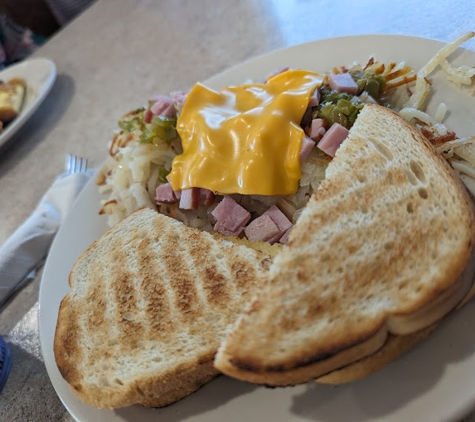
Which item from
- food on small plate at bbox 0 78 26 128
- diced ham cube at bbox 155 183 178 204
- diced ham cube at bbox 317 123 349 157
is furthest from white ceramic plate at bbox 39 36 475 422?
food on small plate at bbox 0 78 26 128

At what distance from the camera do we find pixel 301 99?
6.71 ft

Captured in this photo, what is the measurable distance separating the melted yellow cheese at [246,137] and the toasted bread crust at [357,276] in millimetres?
413

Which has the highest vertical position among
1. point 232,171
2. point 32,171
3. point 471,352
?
point 232,171

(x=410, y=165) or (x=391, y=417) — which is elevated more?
(x=410, y=165)

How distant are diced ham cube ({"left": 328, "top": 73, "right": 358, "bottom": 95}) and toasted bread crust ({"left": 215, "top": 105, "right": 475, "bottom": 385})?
2.08 feet

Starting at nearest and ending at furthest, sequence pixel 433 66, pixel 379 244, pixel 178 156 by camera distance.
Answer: pixel 379 244, pixel 433 66, pixel 178 156

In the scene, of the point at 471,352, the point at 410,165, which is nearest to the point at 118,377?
the point at 471,352

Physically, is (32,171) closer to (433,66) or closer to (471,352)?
(433,66)

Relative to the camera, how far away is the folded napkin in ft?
7.82

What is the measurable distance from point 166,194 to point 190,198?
20 cm

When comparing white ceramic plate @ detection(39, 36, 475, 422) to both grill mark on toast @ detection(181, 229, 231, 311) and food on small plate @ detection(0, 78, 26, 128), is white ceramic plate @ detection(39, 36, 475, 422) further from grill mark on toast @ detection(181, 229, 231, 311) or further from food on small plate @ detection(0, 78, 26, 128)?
food on small plate @ detection(0, 78, 26, 128)

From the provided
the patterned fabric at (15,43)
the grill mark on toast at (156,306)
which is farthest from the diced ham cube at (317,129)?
the patterned fabric at (15,43)

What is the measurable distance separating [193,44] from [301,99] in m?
2.08

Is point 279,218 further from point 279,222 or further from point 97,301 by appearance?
point 97,301
